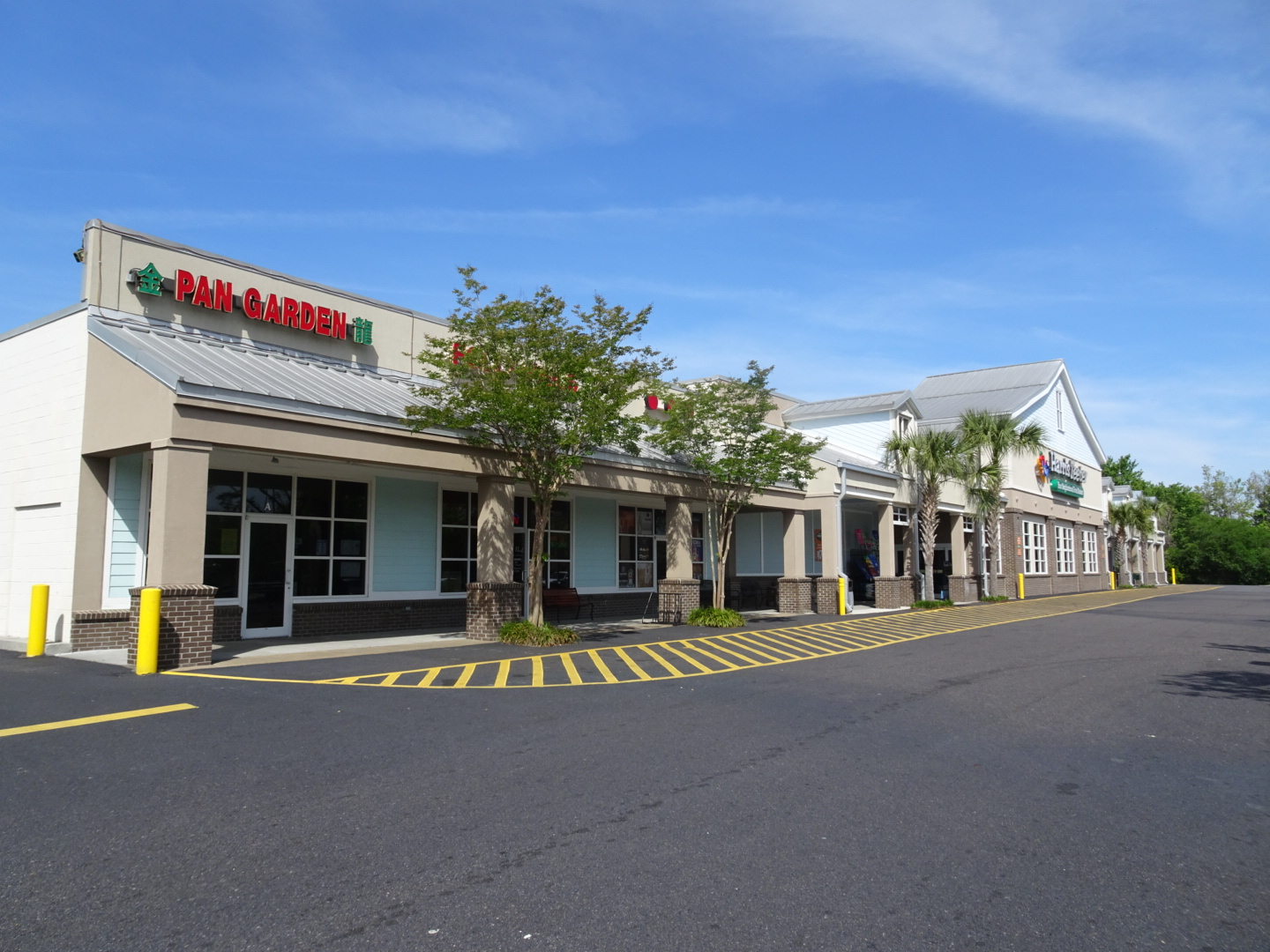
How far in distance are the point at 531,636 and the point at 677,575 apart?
253 inches

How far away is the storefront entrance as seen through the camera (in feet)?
52.9

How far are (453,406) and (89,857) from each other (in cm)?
1106

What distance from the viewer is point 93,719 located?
856 centimetres

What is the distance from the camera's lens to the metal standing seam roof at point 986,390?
45.1 m

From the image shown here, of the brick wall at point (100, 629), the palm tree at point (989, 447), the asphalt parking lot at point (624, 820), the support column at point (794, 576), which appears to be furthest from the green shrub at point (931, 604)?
the brick wall at point (100, 629)

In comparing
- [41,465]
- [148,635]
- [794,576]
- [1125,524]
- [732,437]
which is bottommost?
[148,635]

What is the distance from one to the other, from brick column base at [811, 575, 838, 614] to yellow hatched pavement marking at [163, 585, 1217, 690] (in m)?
1.54

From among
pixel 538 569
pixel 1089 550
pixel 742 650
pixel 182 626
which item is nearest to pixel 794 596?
pixel 742 650

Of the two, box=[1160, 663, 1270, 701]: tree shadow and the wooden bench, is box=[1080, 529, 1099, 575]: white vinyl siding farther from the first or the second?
box=[1160, 663, 1270, 701]: tree shadow

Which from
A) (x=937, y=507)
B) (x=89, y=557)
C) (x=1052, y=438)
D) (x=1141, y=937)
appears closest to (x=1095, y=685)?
(x=1141, y=937)

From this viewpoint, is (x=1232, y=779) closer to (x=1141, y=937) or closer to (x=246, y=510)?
(x=1141, y=937)

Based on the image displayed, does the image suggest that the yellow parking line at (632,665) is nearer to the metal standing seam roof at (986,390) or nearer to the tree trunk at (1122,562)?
the metal standing seam roof at (986,390)

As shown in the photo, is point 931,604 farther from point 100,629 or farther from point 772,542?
point 100,629

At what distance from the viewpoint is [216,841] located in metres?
5.29
